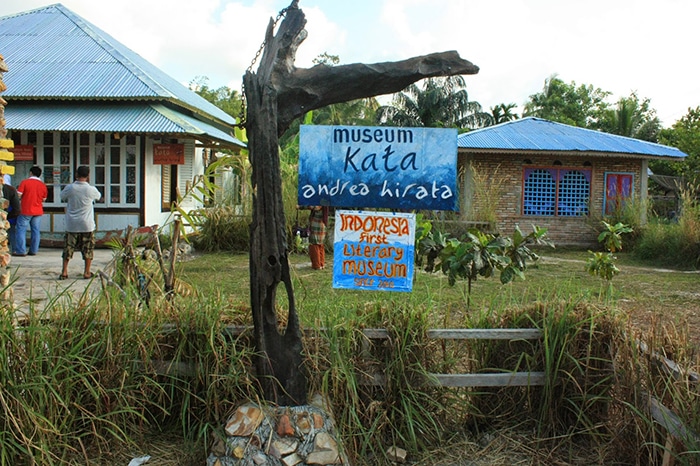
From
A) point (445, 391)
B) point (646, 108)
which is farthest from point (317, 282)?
point (646, 108)

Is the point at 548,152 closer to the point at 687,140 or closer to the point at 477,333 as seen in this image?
the point at 687,140

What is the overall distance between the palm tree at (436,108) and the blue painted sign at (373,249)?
33.6 metres

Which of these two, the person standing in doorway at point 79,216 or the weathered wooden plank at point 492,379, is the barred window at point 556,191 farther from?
the weathered wooden plank at point 492,379

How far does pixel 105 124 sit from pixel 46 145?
2.30 m

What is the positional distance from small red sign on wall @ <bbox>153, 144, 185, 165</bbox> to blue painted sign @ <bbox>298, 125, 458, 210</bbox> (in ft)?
36.0

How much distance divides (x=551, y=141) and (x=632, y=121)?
22.1 m

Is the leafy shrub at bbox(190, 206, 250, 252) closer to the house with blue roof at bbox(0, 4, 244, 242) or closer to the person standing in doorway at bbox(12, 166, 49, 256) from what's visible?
the house with blue roof at bbox(0, 4, 244, 242)

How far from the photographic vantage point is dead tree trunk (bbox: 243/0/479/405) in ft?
12.4

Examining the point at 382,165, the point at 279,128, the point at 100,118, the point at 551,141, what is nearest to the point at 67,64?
the point at 100,118

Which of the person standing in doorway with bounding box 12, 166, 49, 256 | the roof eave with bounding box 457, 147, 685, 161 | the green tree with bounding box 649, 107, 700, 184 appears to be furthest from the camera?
the green tree with bounding box 649, 107, 700, 184

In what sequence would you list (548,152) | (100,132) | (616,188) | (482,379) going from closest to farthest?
(482,379), (100,132), (548,152), (616,188)

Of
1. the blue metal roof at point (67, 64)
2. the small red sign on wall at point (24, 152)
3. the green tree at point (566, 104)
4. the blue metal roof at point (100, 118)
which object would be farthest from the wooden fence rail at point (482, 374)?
the green tree at point (566, 104)

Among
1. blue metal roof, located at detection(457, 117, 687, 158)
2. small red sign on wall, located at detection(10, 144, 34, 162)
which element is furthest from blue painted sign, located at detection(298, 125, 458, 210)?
blue metal roof, located at detection(457, 117, 687, 158)

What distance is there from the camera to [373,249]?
4746mm
